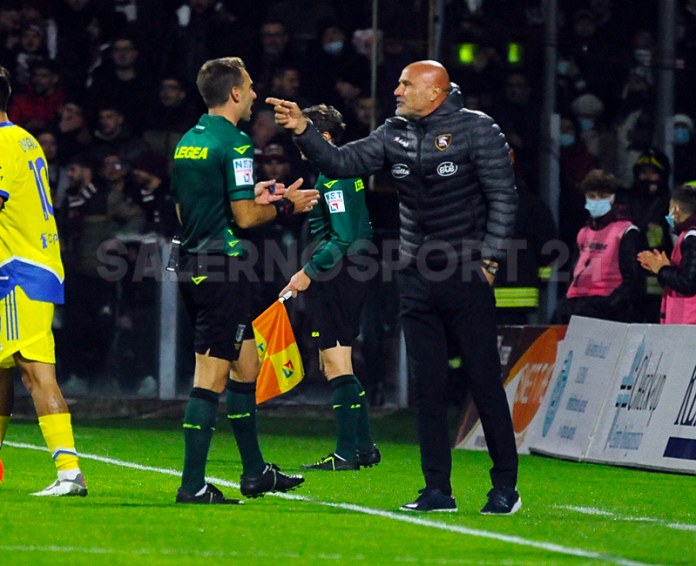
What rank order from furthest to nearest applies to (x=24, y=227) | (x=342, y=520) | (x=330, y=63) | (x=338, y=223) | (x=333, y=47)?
(x=333, y=47) → (x=330, y=63) → (x=338, y=223) → (x=24, y=227) → (x=342, y=520)

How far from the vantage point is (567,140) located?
1627 cm

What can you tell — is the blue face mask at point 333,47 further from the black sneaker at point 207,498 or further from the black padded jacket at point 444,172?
the black sneaker at point 207,498

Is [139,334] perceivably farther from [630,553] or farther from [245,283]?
[630,553]

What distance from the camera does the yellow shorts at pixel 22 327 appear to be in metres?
7.60

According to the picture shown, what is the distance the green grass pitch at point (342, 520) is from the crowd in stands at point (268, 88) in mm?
4087

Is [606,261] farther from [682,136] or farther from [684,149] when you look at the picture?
[682,136]

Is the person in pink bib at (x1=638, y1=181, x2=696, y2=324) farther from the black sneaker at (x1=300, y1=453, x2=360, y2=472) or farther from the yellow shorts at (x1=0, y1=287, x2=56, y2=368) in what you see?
the yellow shorts at (x1=0, y1=287, x2=56, y2=368)

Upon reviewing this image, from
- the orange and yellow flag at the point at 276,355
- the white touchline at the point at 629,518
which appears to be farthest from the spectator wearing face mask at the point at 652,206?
the white touchline at the point at 629,518

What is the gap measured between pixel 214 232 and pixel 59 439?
4.43 ft

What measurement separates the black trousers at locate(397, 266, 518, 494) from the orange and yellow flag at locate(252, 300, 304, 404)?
278 cm

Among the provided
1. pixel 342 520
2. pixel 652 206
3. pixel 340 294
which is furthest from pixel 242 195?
pixel 652 206

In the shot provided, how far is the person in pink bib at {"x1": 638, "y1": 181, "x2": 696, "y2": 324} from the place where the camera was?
11219 mm

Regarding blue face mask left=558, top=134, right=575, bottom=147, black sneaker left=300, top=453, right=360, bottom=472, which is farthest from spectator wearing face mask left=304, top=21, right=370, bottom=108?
black sneaker left=300, top=453, right=360, bottom=472

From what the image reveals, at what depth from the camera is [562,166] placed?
15984 millimetres
